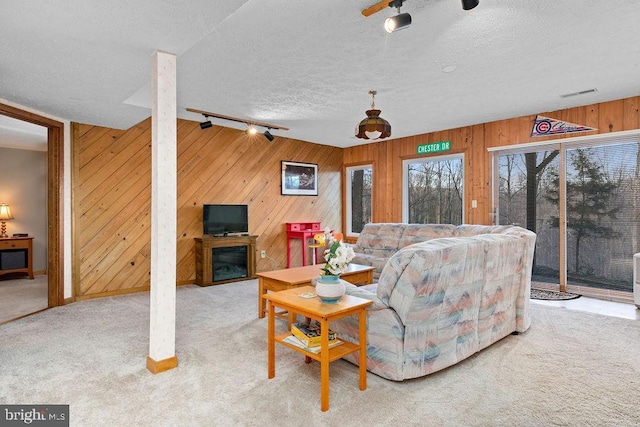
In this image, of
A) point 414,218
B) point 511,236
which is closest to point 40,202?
point 414,218

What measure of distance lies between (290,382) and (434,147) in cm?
495

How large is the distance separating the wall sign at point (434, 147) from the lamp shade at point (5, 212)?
7.04 metres

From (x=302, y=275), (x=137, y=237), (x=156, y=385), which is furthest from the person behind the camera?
(x=137, y=237)

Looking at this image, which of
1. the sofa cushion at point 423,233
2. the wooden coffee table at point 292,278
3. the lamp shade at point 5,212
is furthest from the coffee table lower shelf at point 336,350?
the lamp shade at point 5,212

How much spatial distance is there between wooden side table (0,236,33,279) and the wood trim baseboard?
4.80 m

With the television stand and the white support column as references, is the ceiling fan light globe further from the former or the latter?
the television stand

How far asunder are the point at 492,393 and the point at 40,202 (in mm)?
7494

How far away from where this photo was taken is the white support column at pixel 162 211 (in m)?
2.54

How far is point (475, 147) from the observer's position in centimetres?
577

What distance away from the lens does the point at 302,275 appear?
12.2ft

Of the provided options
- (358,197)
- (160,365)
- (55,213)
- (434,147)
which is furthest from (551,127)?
(55,213)

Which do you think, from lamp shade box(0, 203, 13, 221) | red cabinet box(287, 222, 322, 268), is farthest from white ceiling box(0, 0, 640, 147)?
lamp shade box(0, 203, 13, 221)

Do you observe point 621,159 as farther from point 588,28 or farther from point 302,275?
point 302,275

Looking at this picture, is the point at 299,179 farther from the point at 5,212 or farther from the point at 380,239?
the point at 5,212
